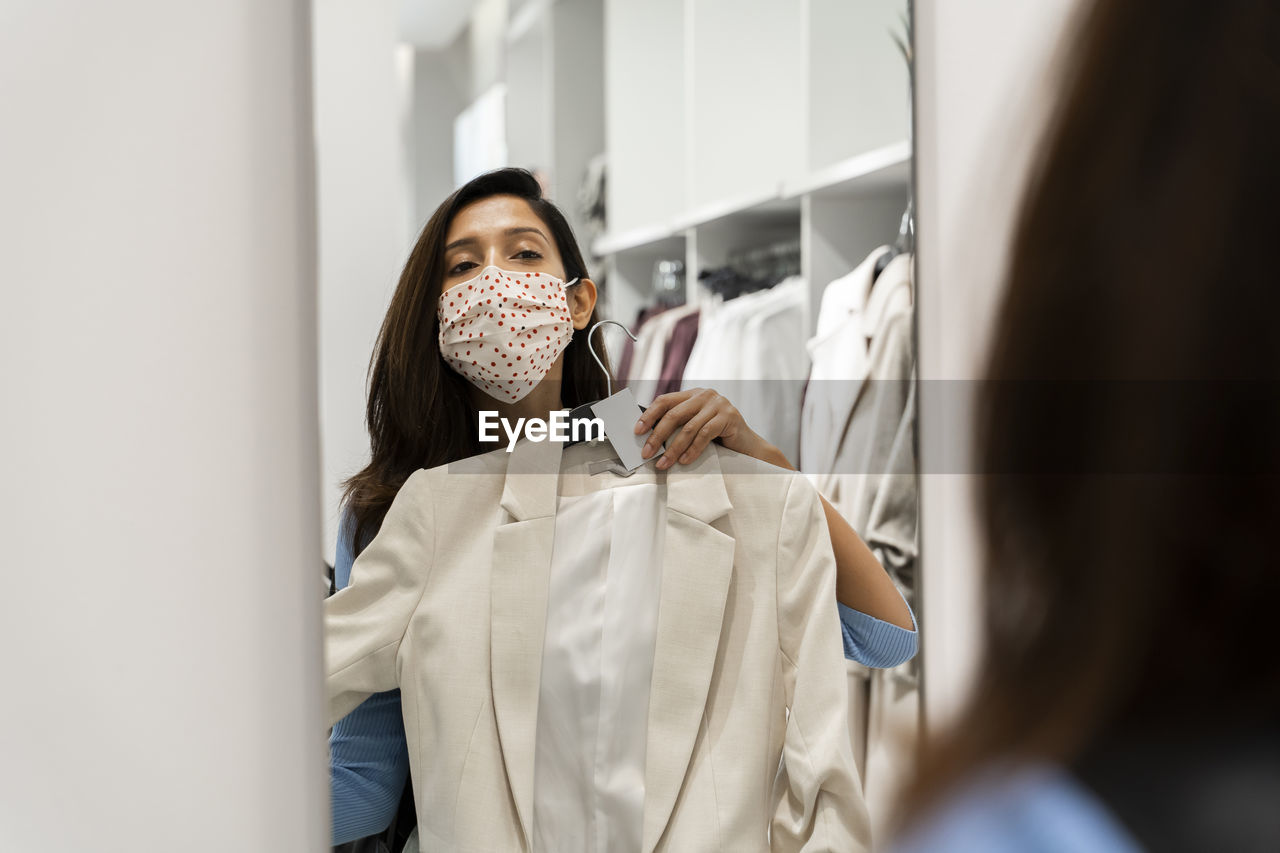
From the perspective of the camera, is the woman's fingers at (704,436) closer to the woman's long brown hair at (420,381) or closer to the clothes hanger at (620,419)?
the clothes hanger at (620,419)

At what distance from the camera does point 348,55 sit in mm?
813

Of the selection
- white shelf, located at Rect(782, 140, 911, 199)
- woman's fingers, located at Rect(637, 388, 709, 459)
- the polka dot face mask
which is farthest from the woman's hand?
white shelf, located at Rect(782, 140, 911, 199)

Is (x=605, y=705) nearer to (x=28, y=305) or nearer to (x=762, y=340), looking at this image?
(x=762, y=340)

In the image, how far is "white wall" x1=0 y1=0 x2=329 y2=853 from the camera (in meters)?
0.79

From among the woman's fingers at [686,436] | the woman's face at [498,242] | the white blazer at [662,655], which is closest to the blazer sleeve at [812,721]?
the white blazer at [662,655]

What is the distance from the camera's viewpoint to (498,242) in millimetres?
843

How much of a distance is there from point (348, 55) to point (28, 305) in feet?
1.07

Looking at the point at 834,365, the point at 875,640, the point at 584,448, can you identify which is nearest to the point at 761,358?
the point at 834,365

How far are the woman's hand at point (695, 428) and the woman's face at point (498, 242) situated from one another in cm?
15

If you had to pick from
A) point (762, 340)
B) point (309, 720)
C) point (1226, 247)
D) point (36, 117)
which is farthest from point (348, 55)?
point (1226, 247)

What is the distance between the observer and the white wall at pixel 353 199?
0.81 meters

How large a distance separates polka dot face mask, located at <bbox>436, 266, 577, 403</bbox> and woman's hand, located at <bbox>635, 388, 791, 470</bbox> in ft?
0.35

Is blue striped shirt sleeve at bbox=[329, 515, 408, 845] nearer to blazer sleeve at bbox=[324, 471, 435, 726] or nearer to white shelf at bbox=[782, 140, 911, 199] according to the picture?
blazer sleeve at bbox=[324, 471, 435, 726]

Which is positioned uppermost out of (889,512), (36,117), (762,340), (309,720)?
(36,117)
